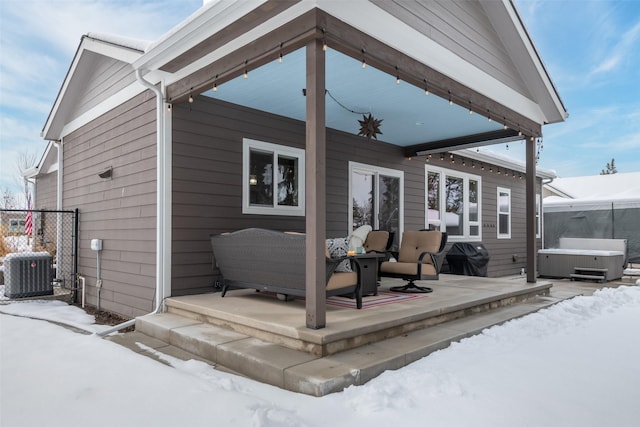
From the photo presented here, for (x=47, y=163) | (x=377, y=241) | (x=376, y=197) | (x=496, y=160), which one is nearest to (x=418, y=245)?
(x=377, y=241)

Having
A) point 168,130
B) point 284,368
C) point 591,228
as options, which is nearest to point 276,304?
point 284,368

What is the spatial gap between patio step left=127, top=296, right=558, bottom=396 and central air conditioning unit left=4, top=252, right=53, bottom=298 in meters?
3.04

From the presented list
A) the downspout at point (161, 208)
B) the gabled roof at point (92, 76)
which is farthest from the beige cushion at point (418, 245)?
the gabled roof at point (92, 76)

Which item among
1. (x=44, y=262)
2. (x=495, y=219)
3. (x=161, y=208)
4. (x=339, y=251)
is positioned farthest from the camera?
(x=495, y=219)

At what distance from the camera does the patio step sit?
2.81 meters

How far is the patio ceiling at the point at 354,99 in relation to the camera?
441 centimetres

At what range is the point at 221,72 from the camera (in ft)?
13.7

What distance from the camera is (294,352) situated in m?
3.24

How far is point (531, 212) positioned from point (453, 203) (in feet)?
9.33

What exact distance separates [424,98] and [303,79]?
1.66 metres

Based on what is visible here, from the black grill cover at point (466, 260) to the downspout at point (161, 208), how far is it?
5.94 metres

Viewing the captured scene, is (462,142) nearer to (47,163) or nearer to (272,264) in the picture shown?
(272,264)

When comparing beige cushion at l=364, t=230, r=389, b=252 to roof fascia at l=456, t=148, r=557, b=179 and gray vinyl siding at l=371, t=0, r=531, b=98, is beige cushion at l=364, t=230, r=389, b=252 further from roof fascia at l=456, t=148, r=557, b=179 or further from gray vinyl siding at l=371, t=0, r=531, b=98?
roof fascia at l=456, t=148, r=557, b=179

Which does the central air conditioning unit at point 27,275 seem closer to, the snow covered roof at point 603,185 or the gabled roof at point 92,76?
the gabled roof at point 92,76
